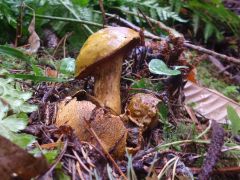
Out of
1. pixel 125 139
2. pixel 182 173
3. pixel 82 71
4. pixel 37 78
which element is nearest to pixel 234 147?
pixel 182 173

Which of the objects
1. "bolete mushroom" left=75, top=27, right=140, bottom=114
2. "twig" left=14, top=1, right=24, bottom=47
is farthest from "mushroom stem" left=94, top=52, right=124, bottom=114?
"twig" left=14, top=1, right=24, bottom=47

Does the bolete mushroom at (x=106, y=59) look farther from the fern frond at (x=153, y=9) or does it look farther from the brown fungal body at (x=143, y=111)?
the fern frond at (x=153, y=9)

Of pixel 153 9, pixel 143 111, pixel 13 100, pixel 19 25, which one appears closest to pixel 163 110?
pixel 143 111

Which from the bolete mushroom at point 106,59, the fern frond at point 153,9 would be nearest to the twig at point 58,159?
the bolete mushroom at point 106,59

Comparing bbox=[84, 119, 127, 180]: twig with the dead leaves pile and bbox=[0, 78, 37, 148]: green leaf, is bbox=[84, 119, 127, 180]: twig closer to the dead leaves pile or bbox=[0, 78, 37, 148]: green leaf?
the dead leaves pile

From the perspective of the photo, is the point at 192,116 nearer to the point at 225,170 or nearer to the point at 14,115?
the point at 225,170

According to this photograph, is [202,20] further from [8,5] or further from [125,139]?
[125,139]

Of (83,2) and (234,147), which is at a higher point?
(83,2)
